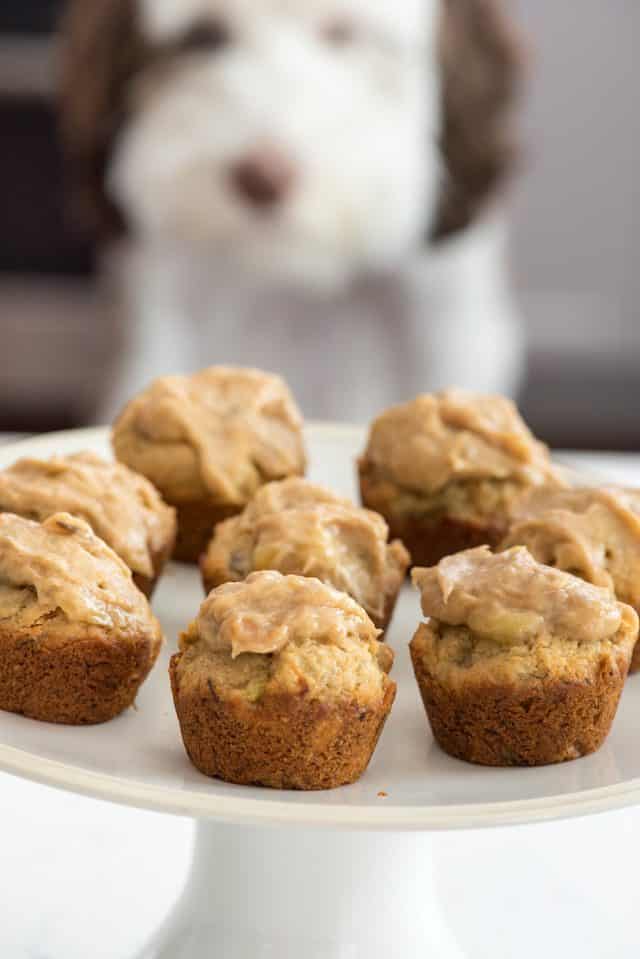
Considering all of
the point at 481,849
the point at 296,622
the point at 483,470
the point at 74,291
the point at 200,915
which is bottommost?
the point at 74,291

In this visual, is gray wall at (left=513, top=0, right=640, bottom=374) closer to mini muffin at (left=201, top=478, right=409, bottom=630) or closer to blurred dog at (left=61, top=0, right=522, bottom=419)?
blurred dog at (left=61, top=0, right=522, bottom=419)

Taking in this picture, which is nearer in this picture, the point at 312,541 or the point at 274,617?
the point at 274,617

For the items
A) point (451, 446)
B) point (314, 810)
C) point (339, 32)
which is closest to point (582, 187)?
point (339, 32)

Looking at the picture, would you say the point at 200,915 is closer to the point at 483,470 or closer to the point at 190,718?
the point at 190,718

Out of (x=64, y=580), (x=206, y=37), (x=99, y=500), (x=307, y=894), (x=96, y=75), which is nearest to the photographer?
(x=64, y=580)

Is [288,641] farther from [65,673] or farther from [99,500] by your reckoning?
[99,500]

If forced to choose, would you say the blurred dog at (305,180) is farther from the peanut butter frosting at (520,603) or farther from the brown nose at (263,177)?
the peanut butter frosting at (520,603)

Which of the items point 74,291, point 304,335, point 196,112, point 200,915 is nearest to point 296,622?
point 200,915
